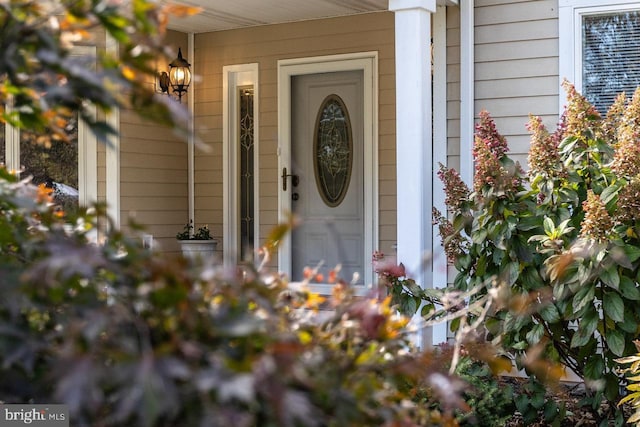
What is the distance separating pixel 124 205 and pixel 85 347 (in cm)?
599

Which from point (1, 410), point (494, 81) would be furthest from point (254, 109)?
point (1, 410)

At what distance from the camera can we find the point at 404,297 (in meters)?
4.07

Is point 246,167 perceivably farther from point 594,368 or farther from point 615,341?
point 615,341

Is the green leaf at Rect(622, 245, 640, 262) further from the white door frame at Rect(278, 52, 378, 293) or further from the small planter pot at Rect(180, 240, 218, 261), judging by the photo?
the small planter pot at Rect(180, 240, 218, 261)

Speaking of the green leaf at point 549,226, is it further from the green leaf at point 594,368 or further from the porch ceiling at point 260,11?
the porch ceiling at point 260,11

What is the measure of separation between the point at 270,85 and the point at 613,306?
167 inches

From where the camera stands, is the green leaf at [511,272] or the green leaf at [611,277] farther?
the green leaf at [511,272]

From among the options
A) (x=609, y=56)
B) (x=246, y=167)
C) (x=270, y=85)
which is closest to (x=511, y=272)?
(x=609, y=56)

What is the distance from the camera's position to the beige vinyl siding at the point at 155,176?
696cm

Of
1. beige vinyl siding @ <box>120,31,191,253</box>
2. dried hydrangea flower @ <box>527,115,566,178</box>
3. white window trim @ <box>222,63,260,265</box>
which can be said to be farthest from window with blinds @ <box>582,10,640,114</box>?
beige vinyl siding @ <box>120,31,191,253</box>

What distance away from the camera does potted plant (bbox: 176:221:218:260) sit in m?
7.28

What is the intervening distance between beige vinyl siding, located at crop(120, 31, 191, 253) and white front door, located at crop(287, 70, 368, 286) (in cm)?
105

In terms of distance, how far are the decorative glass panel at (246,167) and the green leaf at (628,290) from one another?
4.19 metres

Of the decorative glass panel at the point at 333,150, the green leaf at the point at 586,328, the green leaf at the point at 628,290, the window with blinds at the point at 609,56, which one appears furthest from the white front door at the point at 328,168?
the green leaf at the point at 628,290
